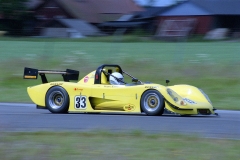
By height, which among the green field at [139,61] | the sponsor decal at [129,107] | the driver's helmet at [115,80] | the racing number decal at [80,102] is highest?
the green field at [139,61]

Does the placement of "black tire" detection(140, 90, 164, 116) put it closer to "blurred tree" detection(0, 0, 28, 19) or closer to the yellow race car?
the yellow race car

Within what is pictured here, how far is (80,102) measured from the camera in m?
12.2

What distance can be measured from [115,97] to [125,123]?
1666mm

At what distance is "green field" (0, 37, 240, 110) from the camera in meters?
17.4

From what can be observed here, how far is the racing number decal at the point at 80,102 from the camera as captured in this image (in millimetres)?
12188

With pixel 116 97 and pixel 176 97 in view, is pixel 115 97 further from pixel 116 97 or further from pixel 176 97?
pixel 176 97

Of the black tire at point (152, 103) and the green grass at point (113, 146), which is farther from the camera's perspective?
the black tire at point (152, 103)

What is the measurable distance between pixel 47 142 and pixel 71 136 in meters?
0.63

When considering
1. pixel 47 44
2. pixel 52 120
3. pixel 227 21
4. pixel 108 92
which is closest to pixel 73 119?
pixel 52 120

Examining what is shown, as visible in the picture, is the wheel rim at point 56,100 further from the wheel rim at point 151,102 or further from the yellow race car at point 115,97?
the wheel rim at point 151,102

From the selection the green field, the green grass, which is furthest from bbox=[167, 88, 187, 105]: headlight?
the green field

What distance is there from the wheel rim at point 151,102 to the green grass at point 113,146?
2774mm

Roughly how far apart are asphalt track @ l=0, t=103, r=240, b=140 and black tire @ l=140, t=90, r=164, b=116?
0.63ft

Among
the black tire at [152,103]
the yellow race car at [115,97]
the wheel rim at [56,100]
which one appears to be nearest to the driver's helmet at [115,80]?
the yellow race car at [115,97]
